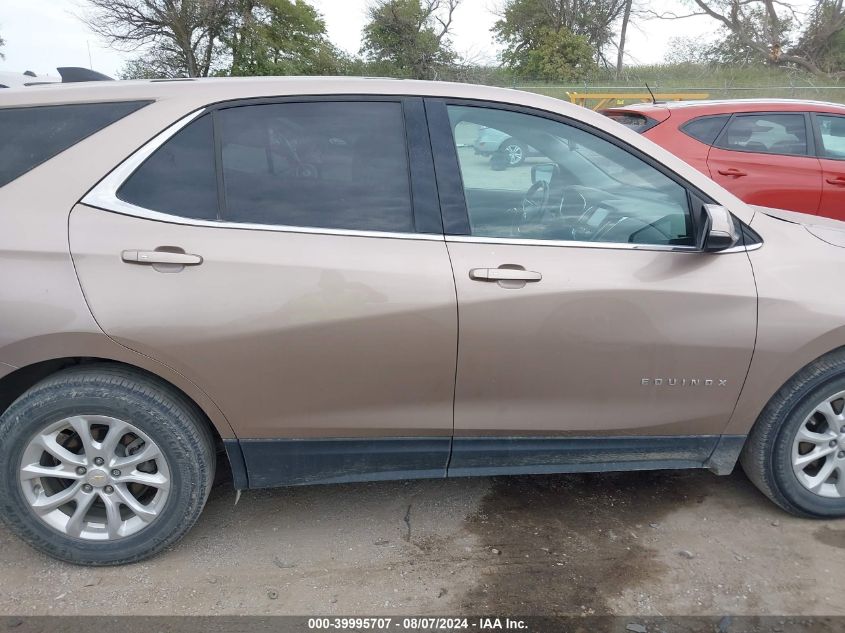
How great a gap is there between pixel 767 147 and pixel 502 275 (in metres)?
4.76

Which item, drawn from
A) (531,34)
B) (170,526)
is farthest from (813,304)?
(531,34)

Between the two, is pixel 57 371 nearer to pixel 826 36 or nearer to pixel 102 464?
pixel 102 464

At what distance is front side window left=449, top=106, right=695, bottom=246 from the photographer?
2.49 m

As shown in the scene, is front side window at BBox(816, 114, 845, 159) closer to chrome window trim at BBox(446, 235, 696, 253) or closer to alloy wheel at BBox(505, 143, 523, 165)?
chrome window trim at BBox(446, 235, 696, 253)

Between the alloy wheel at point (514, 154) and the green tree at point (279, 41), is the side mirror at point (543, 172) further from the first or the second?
the green tree at point (279, 41)

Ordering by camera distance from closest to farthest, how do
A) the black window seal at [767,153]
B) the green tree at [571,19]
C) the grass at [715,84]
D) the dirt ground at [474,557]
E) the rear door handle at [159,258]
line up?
the rear door handle at [159,258] → the dirt ground at [474,557] → the black window seal at [767,153] → the grass at [715,84] → the green tree at [571,19]

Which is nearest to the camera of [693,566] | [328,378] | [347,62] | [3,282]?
[3,282]

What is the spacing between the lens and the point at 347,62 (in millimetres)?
37062

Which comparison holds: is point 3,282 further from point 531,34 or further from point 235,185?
point 531,34

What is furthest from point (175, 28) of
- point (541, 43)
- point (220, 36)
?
point (541, 43)

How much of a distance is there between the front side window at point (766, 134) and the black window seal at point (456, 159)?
388 cm

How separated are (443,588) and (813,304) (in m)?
1.80

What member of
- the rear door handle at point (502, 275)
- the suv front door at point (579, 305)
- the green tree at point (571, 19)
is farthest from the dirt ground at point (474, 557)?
the green tree at point (571, 19)

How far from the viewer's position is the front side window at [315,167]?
2.36 metres
